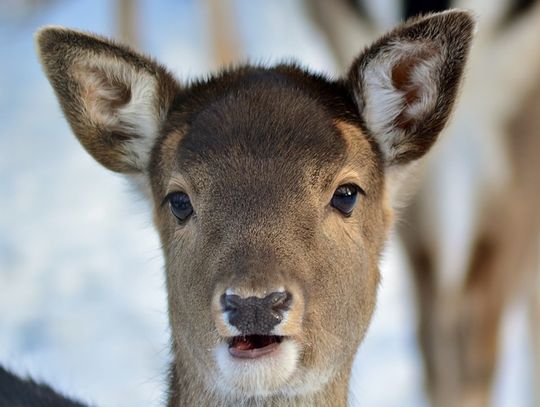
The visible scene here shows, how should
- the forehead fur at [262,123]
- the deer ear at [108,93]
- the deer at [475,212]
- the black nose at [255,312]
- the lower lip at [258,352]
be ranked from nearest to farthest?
the black nose at [255,312]
the lower lip at [258,352]
the forehead fur at [262,123]
the deer ear at [108,93]
the deer at [475,212]

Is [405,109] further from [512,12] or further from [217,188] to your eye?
[512,12]

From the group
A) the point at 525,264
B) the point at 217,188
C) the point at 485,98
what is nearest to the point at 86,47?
the point at 217,188

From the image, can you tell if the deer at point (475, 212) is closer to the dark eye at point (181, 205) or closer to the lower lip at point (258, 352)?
the dark eye at point (181, 205)

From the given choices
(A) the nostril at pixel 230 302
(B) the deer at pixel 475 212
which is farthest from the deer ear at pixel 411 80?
(B) the deer at pixel 475 212

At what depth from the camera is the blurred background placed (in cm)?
725

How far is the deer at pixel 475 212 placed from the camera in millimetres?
7199

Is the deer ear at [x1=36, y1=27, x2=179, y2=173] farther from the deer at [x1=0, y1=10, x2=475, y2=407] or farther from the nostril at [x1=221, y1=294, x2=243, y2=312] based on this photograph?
the nostril at [x1=221, y1=294, x2=243, y2=312]

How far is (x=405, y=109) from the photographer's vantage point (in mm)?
4613

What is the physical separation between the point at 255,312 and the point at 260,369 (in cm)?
24

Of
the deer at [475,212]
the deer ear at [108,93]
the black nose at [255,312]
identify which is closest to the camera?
the black nose at [255,312]

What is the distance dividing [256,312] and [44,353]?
17.3 ft

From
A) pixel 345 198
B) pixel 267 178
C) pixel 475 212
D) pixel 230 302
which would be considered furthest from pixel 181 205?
pixel 475 212

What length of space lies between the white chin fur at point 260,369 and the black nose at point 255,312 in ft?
0.42

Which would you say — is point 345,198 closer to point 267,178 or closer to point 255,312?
point 267,178
